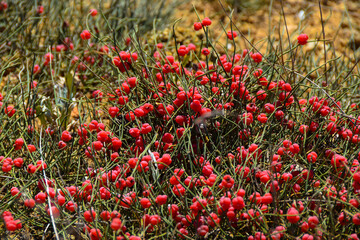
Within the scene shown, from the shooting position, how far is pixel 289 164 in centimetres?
163

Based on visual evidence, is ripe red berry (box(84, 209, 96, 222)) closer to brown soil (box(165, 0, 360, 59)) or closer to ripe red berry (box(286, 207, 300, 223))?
ripe red berry (box(286, 207, 300, 223))

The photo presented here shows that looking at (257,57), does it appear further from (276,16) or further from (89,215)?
(276,16)

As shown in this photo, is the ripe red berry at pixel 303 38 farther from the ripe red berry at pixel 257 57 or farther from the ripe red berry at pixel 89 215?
the ripe red berry at pixel 89 215

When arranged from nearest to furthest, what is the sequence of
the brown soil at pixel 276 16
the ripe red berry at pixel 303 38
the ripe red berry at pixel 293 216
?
the ripe red berry at pixel 293 216 < the ripe red berry at pixel 303 38 < the brown soil at pixel 276 16

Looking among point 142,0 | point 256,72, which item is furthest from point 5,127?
point 142,0

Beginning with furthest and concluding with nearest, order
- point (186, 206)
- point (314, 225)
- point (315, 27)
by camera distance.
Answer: point (315, 27) < point (186, 206) < point (314, 225)

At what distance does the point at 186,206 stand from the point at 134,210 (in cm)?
22

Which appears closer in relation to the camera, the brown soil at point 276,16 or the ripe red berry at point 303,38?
the ripe red berry at point 303,38

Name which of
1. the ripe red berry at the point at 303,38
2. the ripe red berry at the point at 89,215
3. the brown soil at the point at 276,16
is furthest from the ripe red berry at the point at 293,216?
the brown soil at the point at 276,16

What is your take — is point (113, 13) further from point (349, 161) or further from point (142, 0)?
point (349, 161)

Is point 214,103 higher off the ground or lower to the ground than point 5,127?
higher

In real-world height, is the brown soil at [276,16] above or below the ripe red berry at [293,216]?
above

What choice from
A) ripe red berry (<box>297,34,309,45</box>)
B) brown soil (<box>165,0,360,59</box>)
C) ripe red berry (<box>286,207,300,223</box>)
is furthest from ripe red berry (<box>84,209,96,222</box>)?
brown soil (<box>165,0,360,59</box>)

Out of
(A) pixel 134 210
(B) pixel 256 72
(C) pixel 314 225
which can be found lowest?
(A) pixel 134 210
